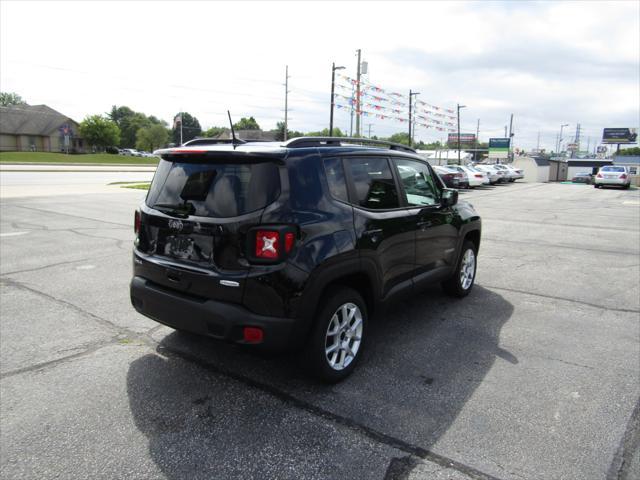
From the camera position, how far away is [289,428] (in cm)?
289

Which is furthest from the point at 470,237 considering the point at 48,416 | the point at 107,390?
the point at 48,416

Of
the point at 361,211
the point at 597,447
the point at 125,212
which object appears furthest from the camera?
the point at 125,212

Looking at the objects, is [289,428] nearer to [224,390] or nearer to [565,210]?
[224,390]

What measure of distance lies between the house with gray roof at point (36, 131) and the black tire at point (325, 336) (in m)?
93.0

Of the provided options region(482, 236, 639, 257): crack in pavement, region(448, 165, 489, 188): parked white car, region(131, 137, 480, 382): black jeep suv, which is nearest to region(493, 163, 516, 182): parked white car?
region(448, 165, 489, 188): parked white car

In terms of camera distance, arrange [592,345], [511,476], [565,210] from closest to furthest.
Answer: [511,476] < [592,345] < [565,210]

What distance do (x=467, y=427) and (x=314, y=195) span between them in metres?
1.79

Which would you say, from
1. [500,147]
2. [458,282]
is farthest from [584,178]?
[458,282]

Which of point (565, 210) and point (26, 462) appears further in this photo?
point (565, 210)

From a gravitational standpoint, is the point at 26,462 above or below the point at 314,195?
below

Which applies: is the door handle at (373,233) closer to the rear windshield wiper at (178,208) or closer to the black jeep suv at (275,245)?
the black jeep suv at (275,245)

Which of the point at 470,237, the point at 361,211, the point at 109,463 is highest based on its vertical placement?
the point at 361,211

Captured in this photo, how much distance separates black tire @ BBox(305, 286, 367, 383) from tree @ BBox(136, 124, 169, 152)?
4490 inches

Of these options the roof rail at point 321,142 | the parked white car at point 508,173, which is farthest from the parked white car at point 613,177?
the roof rail at point 321,142
